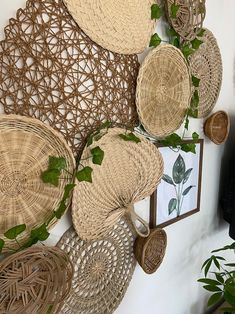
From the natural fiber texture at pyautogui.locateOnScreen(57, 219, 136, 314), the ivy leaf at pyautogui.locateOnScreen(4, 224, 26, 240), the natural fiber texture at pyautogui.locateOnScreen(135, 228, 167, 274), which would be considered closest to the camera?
the ivy leaf at pyautogui.locateOnScreen(4, 224, 26, 240)

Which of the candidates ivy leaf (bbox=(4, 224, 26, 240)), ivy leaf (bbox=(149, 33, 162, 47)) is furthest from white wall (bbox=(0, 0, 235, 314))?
ivy leaf (bbox=(4, 224, 26, 240))

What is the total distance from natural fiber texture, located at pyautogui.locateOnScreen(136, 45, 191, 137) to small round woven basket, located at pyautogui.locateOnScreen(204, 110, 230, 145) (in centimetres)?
24

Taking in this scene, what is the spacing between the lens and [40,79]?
0.67 meters

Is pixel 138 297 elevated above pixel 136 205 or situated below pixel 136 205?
below

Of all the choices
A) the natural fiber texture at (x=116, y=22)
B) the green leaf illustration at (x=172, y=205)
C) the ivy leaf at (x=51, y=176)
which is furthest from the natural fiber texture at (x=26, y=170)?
the green leaf illustration at (x=172, y=205)

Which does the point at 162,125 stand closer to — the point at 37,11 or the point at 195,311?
the point at 37,11

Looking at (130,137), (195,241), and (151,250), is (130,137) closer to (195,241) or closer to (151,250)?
(151,250)

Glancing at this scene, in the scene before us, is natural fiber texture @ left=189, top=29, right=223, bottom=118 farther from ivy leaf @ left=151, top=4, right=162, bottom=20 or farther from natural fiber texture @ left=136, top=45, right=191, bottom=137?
ivy leaf @ left=151, top=4, right=162, bottom=20

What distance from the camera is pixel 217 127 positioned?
1.26 m

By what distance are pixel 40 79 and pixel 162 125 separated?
17.3 inches

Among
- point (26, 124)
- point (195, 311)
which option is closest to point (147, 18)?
point (26, 124)

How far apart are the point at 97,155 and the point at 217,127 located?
2.35 ft

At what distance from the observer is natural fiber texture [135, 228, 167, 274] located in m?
0.95

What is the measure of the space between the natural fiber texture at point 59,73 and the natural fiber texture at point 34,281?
271 mm
